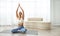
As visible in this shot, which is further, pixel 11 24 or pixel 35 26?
pixel 11 24

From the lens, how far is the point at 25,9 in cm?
948

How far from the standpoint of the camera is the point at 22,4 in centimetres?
953

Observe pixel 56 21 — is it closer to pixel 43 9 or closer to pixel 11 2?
pixel 43 9

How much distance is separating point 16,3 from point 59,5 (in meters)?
3.75

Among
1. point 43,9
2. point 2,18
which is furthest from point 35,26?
point 2,18

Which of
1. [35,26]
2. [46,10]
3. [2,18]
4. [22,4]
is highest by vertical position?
[22,4]

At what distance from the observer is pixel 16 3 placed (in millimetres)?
9570

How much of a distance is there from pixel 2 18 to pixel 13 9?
1.30 metres

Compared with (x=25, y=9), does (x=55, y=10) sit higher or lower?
lower

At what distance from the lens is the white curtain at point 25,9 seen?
30.6ft

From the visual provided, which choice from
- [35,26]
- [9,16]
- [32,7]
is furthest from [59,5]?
[9,16]

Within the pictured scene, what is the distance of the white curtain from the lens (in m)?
9.33

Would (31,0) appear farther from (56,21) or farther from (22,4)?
(56,21)

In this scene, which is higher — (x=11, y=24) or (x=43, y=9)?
(x=43, y=9)
